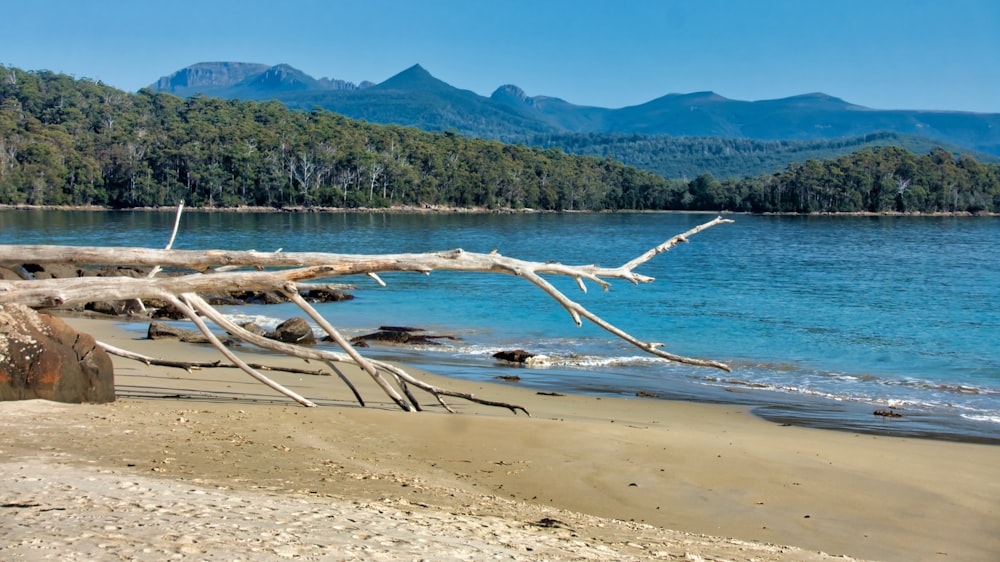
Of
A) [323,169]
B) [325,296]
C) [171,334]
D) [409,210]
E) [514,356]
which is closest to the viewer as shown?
[514,356]

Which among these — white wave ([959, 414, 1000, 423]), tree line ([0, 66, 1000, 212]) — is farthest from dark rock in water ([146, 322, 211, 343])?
tree line ([0, 66, 1000, 212])

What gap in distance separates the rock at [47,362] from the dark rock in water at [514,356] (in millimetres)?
8351

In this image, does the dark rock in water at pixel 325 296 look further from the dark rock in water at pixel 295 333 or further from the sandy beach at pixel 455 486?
the sandy beach at pixel 455 486

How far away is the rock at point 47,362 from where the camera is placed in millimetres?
7660

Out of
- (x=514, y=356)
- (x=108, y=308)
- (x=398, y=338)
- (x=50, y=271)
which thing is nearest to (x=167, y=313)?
(x=108, y=308)

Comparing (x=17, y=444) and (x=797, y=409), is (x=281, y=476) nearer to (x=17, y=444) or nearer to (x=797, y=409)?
(x=17, y=444)

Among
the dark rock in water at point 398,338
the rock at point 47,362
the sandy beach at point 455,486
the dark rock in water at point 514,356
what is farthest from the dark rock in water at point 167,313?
the rock at point 47,362

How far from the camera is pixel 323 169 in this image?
13550 cm

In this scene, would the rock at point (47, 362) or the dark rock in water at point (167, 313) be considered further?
the dark rock in water at point (167, 313)

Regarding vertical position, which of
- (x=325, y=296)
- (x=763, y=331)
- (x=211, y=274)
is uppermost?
(x=211, y=274)

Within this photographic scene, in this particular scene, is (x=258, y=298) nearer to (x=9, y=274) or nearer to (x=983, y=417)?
(x=9, y=274)

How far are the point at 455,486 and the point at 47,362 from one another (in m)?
4.36

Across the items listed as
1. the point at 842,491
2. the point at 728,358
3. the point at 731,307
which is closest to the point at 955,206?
the point at 731,307

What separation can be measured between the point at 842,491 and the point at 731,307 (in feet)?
65.4
